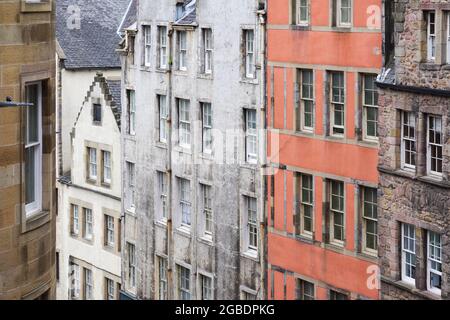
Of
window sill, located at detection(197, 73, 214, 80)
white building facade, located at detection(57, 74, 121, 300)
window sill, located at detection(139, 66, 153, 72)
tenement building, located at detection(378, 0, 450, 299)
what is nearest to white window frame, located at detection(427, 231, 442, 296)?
tenement building, located at detection(378, 0, 450, 299)

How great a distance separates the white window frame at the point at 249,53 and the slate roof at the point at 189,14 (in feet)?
13.2

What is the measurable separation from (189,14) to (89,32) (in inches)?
735

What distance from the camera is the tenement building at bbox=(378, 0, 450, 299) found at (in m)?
36.8

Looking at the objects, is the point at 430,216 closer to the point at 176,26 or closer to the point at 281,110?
the point at 281,110

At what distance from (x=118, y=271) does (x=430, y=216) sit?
28.6m

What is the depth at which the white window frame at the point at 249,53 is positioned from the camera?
49969mm

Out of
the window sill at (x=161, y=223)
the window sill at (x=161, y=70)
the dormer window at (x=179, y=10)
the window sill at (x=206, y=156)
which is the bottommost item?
the window sill at (x=161, y=223)

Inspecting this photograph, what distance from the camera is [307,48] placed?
151 feet

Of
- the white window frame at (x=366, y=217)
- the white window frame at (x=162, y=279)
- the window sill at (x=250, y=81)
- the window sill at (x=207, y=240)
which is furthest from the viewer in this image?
the white window frame at (x=162, y=279)

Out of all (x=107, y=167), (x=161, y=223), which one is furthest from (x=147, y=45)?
(x=107, y=167)

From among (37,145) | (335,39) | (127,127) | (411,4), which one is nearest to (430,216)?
(411,4)

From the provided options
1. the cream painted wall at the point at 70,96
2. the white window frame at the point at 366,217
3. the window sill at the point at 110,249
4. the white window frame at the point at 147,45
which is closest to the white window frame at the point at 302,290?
the white window frame at the point at 366,217

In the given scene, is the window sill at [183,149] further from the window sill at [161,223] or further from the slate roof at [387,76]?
the slate roof at [387,76]

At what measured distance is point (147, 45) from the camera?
5834cm
